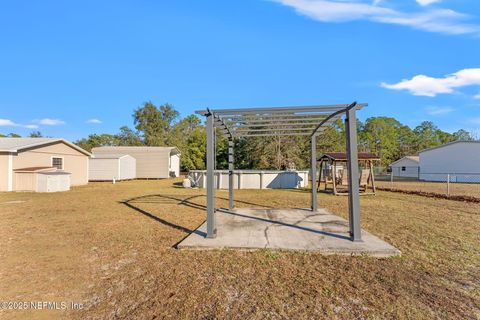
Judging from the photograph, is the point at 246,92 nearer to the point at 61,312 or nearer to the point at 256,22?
the point at 256,22

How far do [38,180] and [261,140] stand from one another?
15982mm

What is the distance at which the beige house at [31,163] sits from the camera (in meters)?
12.8

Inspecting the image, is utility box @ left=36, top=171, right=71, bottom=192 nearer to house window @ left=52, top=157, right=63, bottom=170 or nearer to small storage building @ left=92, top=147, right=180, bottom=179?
house window @ left=52, top=157, right=63, bottom=170

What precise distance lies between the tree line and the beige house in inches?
461

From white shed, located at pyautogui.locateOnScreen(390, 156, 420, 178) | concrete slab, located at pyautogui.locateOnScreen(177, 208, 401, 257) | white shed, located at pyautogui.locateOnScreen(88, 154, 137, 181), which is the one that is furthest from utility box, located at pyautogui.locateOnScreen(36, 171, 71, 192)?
white shed, located at pyautogui.locateOnScreen(390, 156, 420, 178)

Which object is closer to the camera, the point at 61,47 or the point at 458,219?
the point at 458,219

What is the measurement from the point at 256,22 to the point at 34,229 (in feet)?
26.5

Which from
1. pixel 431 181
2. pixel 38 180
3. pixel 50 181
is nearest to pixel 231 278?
pixel 50 181

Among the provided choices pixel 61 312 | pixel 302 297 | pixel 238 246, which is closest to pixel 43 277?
pixel 61 312

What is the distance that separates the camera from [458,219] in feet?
20.1

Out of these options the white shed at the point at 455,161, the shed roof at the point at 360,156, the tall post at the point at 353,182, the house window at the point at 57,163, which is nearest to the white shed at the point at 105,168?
the house window at the point at 57,163

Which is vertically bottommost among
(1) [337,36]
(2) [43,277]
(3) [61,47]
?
(2) [43,277]

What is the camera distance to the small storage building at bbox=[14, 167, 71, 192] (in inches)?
505

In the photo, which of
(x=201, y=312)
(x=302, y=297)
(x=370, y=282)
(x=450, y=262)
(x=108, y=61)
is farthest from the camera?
(x=108, y=61)
